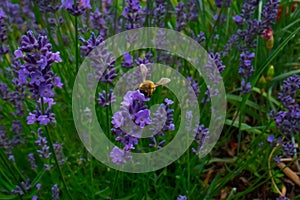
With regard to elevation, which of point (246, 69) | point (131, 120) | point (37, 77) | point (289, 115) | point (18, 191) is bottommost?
point (18, 191)

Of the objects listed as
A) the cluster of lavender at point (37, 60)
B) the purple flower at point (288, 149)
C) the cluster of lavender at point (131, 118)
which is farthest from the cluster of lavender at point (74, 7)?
the purple flower at point (288, 149)

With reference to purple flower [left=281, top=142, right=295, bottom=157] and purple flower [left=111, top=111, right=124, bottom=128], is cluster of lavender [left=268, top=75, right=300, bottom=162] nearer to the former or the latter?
purple flower [left=281, top=142, right=295, bottom=157]

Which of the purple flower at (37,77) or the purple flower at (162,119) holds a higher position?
the purple flower at (37,77)

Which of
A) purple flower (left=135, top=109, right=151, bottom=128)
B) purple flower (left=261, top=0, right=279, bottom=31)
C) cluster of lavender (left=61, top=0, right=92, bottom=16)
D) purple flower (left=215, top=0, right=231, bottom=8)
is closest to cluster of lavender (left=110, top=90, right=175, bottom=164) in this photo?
purple flower (left=135, top=109, right=151, bottom=128)

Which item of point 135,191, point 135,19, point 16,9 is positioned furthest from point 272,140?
point 16,9

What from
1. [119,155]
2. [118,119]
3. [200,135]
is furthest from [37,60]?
[200,135]

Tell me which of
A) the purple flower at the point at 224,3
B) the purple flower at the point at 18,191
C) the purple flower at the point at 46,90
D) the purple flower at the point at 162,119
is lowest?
the purple flower at the point at 18,191

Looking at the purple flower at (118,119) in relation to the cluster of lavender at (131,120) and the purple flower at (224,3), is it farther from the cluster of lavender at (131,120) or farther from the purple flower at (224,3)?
the purple flower at (224,3)

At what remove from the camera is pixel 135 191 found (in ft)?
7.04

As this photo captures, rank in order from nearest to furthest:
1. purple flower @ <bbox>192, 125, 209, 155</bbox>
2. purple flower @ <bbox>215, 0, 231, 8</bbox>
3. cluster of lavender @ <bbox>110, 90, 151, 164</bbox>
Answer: cluster of lavender @ <bbox>110, 90, 151, 164</bbox>, purple flower @ <bbox>192, 125, 209, 155</bbox>, purple flower @ <bbox>215, 0, 231, 8</bbox>

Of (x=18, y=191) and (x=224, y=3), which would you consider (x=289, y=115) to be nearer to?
(x=224, y=3)

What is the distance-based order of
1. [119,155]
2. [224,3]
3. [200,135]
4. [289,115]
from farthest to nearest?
[224,3], [289,115], [200,135], [119,155]

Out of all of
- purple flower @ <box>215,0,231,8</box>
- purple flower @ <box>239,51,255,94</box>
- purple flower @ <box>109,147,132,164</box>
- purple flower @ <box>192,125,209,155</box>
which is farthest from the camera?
purple flower @ <box>215,0,231,8</box>

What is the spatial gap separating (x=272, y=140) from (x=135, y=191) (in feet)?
2.19
